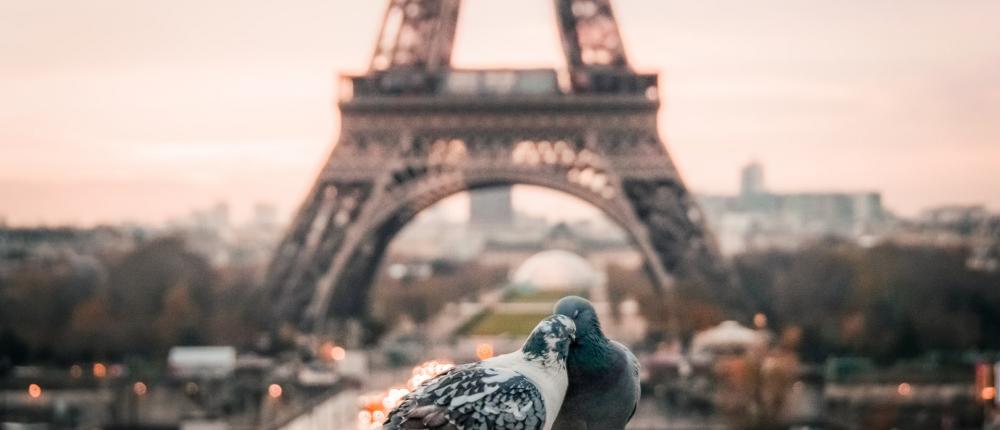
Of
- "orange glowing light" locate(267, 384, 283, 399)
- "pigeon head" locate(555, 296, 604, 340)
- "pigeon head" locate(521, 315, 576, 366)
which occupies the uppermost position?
"orange glowing light" locate(267, 384, 283, 399)

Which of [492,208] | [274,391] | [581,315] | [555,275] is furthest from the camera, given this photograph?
[492,208]

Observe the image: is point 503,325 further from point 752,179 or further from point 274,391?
point 752,179

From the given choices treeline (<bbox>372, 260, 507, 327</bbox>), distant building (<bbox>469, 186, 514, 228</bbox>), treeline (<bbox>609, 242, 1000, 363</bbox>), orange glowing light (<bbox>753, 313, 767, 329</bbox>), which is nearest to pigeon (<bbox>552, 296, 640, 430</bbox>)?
treeline (<bbox>609, 242, 1000, 363</bbox>)

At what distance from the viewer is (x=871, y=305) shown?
4138 cm

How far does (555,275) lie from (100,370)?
→ 67910mm

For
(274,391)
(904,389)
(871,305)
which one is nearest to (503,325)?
(871,305)

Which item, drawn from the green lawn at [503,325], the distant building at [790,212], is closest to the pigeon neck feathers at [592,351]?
the green lawn at [503,325]

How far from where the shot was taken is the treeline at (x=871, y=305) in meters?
39.1

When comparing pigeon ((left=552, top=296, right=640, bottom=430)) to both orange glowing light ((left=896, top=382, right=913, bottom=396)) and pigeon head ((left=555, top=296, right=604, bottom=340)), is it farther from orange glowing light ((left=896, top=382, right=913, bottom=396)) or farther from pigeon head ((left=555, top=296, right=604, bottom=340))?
orange glowing light ((left=896, top=382, right=913, bottom=396))

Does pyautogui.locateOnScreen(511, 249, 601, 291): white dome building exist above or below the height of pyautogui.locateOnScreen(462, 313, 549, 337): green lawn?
above

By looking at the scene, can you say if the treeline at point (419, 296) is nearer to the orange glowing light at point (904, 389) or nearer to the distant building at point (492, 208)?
the orange glowing light at point (904, 389)

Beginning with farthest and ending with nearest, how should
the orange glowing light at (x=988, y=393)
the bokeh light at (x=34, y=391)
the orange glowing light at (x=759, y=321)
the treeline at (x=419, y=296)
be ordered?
the treeline at (x=419, y=296) → the orange glowing light at (x=759, y=321) → the bokeh light at (x=34, y=391) → the orange glowing light at (x=988, y=393)

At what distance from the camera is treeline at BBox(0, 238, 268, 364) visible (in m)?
38.9

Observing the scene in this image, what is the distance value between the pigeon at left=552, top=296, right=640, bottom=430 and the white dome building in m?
91.7
